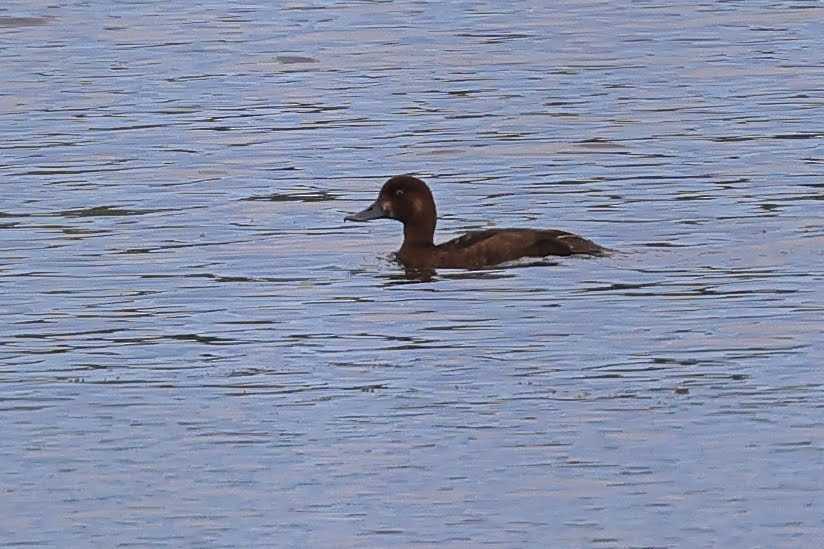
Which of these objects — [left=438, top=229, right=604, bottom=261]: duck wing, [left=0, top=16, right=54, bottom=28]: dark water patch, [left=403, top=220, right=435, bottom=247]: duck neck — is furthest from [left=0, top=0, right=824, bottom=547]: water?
[left=0, top=16, right=54, bottom=28]: dark water patch

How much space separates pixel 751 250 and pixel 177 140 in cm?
818

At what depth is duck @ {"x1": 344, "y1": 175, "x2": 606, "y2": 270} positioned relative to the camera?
1552 cm

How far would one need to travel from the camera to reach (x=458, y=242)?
15906mm

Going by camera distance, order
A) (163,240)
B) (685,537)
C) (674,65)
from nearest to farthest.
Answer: (685,537) < (163,240) < (674,65)

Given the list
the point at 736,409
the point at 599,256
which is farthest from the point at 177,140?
the point at 736,409

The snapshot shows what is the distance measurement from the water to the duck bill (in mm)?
228

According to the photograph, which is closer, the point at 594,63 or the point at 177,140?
the point at 177,140

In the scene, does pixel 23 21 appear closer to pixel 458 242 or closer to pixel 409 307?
pixel 458 242

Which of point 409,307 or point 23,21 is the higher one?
point 409,307

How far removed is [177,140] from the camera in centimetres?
2255

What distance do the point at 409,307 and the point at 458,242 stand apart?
184 centimetres

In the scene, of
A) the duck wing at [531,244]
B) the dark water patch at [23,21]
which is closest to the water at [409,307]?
the duck wing at [531,244]

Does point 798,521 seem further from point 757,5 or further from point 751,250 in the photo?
point 757,5

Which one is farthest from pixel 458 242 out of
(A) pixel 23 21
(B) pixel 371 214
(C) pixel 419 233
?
(A) pixel 23 21
